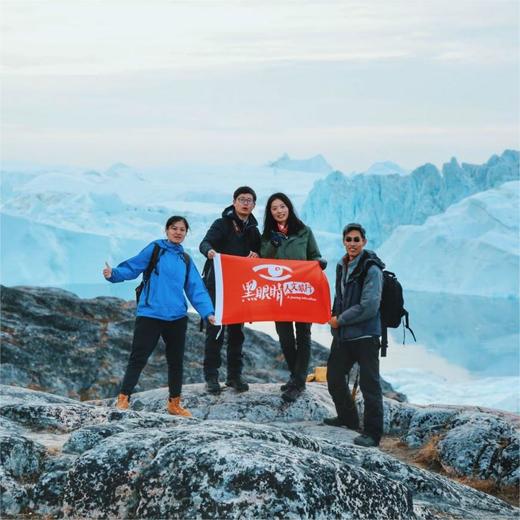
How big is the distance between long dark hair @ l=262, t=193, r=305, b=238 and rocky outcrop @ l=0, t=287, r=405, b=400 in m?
7.26

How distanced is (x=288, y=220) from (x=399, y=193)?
46429 millimetres

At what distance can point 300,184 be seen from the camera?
81938mm

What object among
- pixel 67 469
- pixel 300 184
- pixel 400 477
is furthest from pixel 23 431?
pixel 300 184

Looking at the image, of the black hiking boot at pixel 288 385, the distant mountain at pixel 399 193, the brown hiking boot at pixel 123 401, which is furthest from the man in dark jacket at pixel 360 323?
the distant mountain at pixel 399 193

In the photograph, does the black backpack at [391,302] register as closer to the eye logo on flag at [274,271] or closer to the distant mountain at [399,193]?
the eye logo on flag at [274,271]

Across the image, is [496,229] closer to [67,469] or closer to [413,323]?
[413,323]

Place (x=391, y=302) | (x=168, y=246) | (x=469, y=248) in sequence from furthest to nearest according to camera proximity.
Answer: (x=469, y=248)
(x=168, y=246)
(x=391, y=302)

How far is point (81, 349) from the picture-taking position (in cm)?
1507

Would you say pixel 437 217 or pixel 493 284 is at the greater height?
pixel 437 217

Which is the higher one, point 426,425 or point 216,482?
point 216,482

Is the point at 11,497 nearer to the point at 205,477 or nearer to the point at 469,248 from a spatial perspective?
the point at 205,477

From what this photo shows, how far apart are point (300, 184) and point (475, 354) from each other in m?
47.6

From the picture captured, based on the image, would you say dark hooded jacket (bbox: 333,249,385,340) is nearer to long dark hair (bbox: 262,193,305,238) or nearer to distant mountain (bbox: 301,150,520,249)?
long dark hair (bbox: 262,193,305,238)

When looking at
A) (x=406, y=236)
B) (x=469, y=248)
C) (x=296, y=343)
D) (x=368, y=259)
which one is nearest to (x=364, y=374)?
(x=368, y=259)
